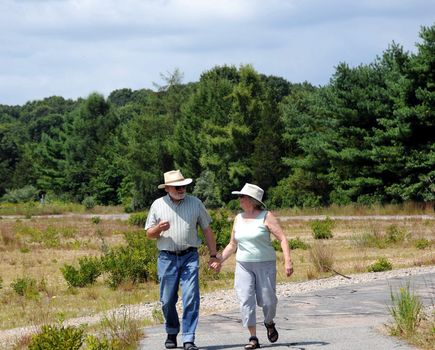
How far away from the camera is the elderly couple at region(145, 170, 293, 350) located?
9.75m

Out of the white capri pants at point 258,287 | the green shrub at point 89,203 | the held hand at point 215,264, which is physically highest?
the held hand at point 215,264

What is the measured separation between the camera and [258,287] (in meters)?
9.85

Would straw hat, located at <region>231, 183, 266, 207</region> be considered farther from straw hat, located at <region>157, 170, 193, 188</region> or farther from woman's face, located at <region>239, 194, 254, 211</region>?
straw hat, located at <region>157, 170, 193, 188</region>

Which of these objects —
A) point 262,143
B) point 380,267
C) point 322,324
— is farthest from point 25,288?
point 262,143

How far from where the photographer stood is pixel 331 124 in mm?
50719

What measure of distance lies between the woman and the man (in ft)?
1.56

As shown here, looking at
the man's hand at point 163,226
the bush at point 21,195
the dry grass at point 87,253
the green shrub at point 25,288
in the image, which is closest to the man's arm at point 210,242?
the man's hand at point 163,226

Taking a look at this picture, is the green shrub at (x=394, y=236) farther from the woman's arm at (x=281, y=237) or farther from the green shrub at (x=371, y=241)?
the woman's arm at (x=281, y=237)

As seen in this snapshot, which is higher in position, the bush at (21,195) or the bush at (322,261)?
the bush at (322,261)

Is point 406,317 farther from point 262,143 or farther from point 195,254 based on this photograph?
point 262,143

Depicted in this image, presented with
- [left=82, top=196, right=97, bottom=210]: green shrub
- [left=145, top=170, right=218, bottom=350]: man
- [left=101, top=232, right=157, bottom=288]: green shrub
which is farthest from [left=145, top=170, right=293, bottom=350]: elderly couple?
[left=82, top=196, right=97, bottom=210]: green shrub

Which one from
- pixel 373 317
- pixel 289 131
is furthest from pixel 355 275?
pixel 289 131

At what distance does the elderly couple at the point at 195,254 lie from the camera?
9750mm

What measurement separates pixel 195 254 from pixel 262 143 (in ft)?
175
